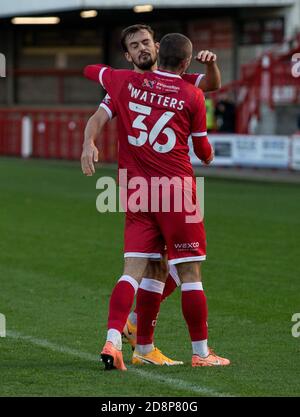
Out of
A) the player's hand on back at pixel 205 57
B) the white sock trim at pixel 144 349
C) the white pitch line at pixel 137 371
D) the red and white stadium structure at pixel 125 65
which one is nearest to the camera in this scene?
the white pitch line at pixel 137 371

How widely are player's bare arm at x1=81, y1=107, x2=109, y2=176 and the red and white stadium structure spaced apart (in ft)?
64.7

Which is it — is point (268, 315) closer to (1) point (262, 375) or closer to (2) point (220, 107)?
(1) point (262, 375)

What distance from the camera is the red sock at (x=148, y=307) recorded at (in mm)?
7855

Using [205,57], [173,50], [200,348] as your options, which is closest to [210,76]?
[205,57]

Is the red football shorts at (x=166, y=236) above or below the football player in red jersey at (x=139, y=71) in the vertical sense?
below

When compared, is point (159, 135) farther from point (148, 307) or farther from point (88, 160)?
point (148, 307)

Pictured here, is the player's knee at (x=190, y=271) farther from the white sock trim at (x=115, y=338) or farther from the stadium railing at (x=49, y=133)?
the stadium railing at (x=49, y=133)

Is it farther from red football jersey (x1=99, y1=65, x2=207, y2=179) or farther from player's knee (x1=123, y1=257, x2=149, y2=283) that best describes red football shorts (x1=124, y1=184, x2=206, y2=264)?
red football jersey (x1=99, y1=65, x2=207, y2=179)

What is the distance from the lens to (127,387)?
22.6 feet

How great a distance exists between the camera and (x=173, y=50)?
7406mm

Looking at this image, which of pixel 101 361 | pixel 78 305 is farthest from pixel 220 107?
pixel 101 361

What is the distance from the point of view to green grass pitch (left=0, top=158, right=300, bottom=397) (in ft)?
23.3

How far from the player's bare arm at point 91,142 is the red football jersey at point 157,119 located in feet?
0.44

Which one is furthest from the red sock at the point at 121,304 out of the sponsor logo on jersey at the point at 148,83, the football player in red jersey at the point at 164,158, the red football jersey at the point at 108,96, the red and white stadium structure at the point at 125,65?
the red and white stadium structure at the point at 125,65
